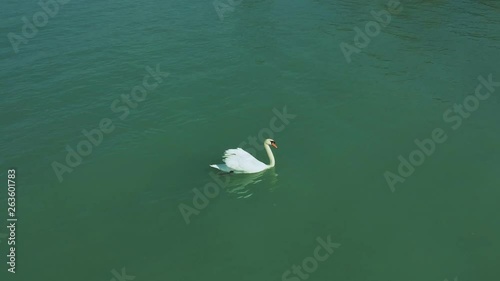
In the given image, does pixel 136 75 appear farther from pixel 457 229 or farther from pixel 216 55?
pixel 457 229

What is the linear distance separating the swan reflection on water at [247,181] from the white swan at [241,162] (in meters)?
0.27

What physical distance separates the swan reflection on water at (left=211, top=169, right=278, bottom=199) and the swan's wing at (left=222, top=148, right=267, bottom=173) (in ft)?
1.10

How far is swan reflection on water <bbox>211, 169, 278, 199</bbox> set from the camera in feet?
50.5

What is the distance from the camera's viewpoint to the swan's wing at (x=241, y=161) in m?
15.3

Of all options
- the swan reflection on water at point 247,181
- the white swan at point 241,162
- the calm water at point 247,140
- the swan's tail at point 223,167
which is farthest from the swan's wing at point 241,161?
the calm water at point 247,140

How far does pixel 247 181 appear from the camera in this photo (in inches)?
621

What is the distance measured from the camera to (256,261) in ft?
42.7

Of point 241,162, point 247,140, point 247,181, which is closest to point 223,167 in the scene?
point 241,162

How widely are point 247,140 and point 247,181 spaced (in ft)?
6.73

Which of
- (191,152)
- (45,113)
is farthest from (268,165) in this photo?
(45,113)

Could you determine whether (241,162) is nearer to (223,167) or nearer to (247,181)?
(223,167)

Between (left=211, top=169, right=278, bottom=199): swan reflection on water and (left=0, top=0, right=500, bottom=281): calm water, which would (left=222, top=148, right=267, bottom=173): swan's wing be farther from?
(left=0, top=0, right=500, bottom=281): calm water

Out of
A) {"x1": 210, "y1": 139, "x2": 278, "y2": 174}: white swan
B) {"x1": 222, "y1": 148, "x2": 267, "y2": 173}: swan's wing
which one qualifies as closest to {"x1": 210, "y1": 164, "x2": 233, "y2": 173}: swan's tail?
{"x1": 210, "y1": 139, "x2": 278, "y2": 174}: white swan

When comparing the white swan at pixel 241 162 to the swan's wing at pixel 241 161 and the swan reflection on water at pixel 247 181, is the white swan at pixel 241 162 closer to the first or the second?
the swan's wing at pixel 241 161
